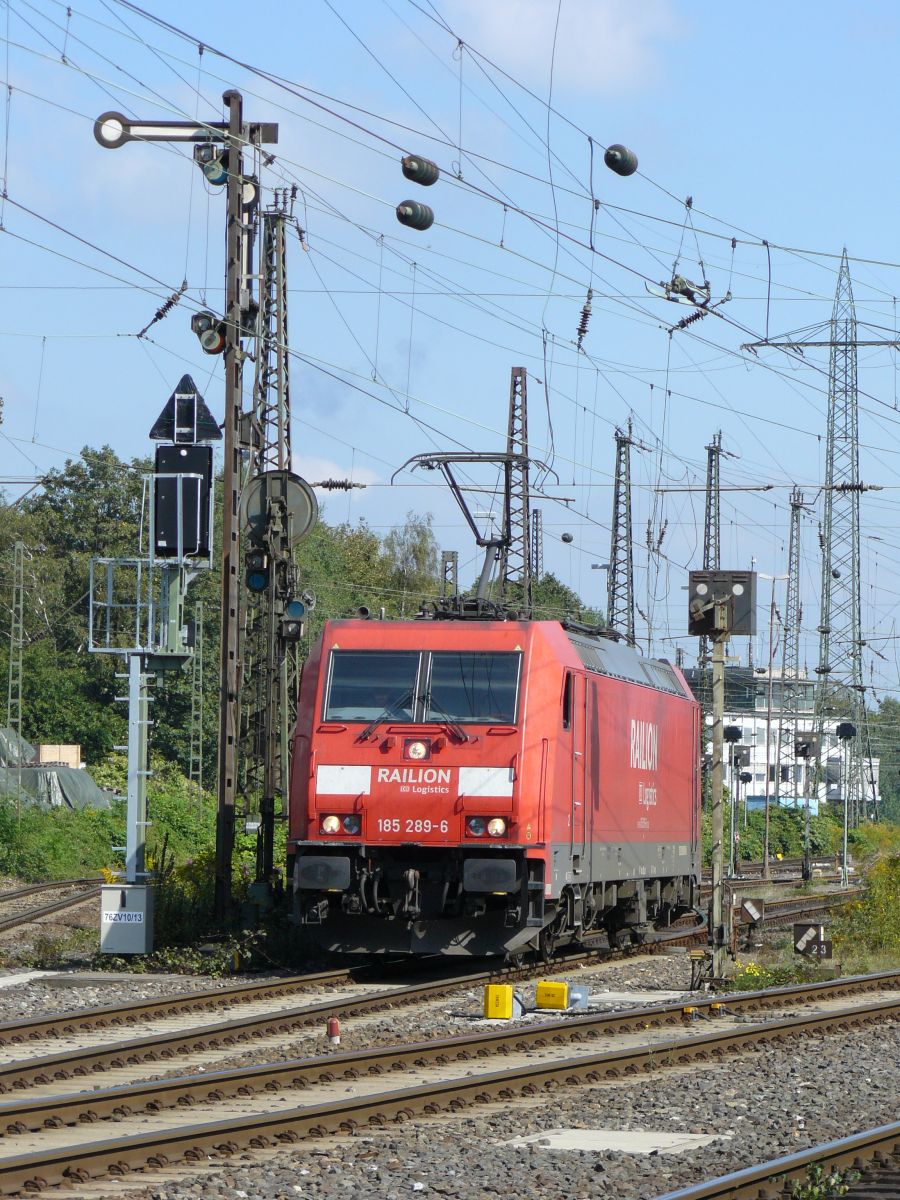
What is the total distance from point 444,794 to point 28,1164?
9069mm

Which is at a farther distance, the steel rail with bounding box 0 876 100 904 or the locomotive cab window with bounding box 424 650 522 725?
the steel rail with bounding box 0 876 100 904

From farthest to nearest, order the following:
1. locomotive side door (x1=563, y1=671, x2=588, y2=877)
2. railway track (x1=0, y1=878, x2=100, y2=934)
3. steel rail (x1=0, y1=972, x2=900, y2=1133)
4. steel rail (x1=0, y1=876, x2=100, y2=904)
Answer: steel rail (x1=0, y1=876, x2=100, y2=904) → railway track (x1=0, y1=878, x2=100, y2=934) → locomotive side door (x1=563, y1=671, x2=588, y2=877) → steel rail (x1=0, y1=972, x2=900, y2=1133)

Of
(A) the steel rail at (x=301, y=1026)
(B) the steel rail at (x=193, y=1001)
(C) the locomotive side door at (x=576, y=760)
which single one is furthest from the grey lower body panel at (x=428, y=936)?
(C) the locomotive side door at (x=576, y=760)

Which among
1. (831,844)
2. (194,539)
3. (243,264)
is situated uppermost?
(243,264)

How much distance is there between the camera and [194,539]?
68.6 feet

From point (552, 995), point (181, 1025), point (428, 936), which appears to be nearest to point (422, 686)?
point (428, 936)

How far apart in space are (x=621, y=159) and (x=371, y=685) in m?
6.02

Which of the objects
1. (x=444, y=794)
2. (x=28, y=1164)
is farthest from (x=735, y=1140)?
(x=444, y=794)

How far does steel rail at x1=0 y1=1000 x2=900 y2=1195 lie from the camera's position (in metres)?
8.12

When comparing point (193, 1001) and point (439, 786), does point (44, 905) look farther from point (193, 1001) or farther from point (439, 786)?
point (193, 1001)

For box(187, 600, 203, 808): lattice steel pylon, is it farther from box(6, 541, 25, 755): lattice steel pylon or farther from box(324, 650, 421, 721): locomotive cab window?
box(324, 650, 421, 721): locomotive cab window

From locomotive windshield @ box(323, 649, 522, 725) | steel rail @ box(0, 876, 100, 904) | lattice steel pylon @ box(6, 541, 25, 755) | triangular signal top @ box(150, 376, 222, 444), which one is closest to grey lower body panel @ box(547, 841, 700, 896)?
locomotive windshield @ box(323, 649, 522, 725)

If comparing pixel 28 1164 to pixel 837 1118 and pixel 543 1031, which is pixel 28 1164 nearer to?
pixel 837 1118

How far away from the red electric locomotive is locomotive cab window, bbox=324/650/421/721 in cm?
1
